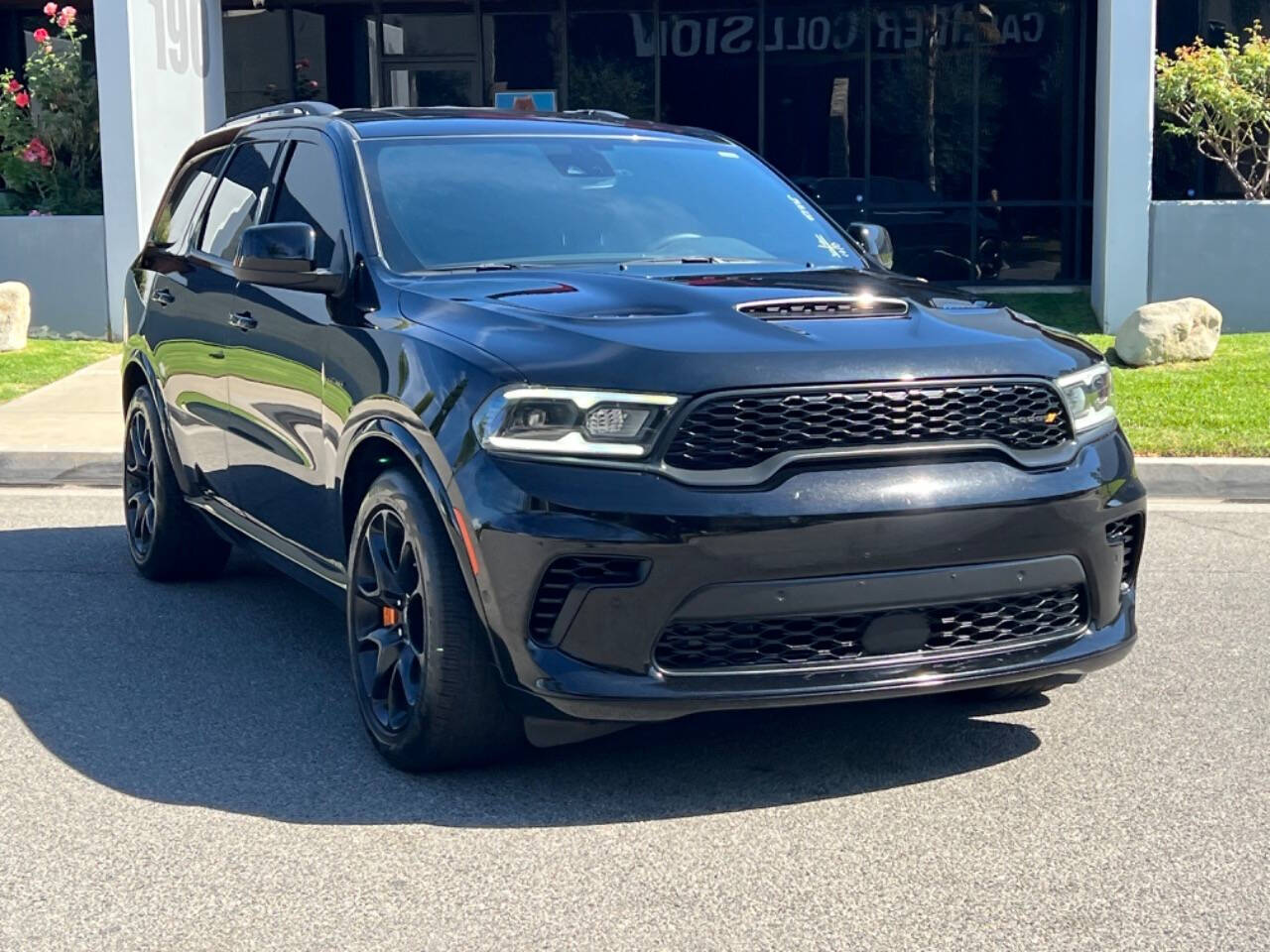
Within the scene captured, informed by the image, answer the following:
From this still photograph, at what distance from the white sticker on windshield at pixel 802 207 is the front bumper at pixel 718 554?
78.8 inches

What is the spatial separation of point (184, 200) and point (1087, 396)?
410cm

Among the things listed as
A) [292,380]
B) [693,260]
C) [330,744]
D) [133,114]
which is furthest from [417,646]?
[133,114]

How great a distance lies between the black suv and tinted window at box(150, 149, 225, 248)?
168cm

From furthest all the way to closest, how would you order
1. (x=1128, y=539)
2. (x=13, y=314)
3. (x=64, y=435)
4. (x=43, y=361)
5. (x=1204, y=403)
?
(x=13, y=314), (x=43, y=361), (x=1204, y=403), (x=64, y=435), (x=1128, y=539)

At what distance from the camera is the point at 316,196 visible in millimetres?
5801

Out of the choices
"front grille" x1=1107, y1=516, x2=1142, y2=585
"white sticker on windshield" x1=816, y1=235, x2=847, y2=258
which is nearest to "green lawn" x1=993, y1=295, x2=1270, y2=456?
"white sticker on windshield" x1=816, y1=235, x2=847, y2=258

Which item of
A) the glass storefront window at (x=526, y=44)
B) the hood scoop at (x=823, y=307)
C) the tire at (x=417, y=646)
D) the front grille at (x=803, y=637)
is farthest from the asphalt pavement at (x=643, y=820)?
the glass storefront window at (x=526, y=44)

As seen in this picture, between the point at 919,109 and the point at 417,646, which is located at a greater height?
the point at 919,109

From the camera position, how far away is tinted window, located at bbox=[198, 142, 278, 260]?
6367 mm

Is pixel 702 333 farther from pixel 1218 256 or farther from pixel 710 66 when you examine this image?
pixel 710 66

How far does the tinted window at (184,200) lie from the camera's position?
704 cm

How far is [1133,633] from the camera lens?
15.6 feet

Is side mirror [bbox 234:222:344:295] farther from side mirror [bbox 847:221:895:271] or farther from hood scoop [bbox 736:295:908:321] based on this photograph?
side mirror [bbox 847:221:895:271]

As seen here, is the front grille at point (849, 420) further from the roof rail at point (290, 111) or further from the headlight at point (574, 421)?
the roof rail at point (290, 111)
